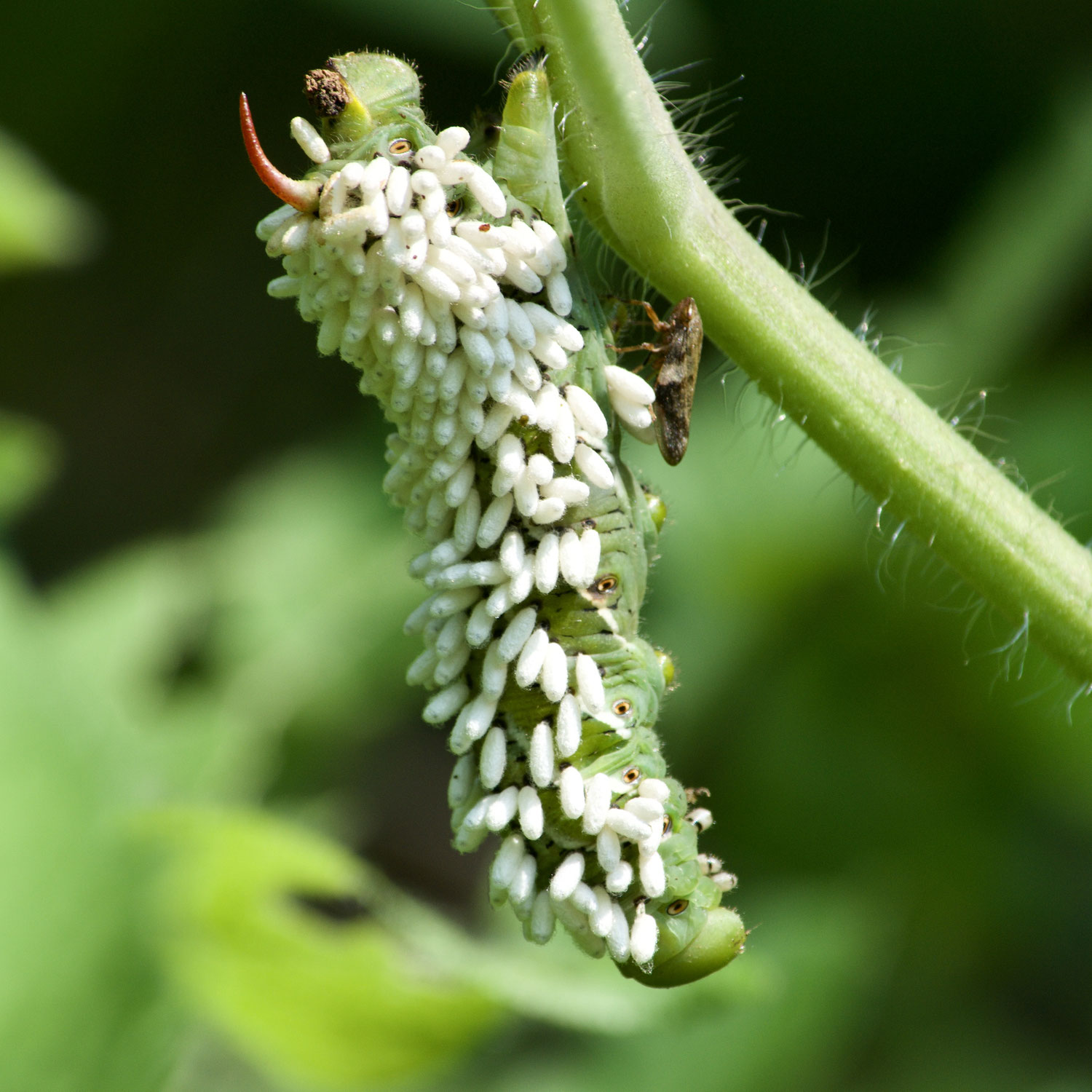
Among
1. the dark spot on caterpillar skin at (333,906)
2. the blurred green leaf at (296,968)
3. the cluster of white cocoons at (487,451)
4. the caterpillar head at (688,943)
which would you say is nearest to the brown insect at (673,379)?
the cluster of white cocoons at (487,451)

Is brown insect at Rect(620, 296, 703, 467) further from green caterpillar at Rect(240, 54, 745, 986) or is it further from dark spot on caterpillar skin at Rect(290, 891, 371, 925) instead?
dark spot on caterpillar skin at Rect(290, 891, 371, 925)

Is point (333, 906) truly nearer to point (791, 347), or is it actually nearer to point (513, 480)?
point (513, 480)

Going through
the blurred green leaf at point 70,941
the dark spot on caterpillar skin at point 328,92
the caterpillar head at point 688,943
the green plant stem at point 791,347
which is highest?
the green plant stem at point 791,347

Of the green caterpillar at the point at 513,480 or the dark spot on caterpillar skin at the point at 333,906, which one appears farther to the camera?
the dark spot on caterpillar skin at the point at 333,906

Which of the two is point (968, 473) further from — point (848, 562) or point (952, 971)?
point (952, 971)

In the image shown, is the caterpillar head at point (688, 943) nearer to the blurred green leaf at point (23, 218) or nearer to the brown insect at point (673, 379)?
the brown insect at point (673, 379)

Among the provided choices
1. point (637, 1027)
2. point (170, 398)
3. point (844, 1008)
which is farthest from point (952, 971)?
point (170, 398)

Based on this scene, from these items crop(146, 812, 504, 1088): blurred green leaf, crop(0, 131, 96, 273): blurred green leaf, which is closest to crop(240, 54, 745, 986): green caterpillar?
crop(146, 812, 504, 1088): blurred green leaf
